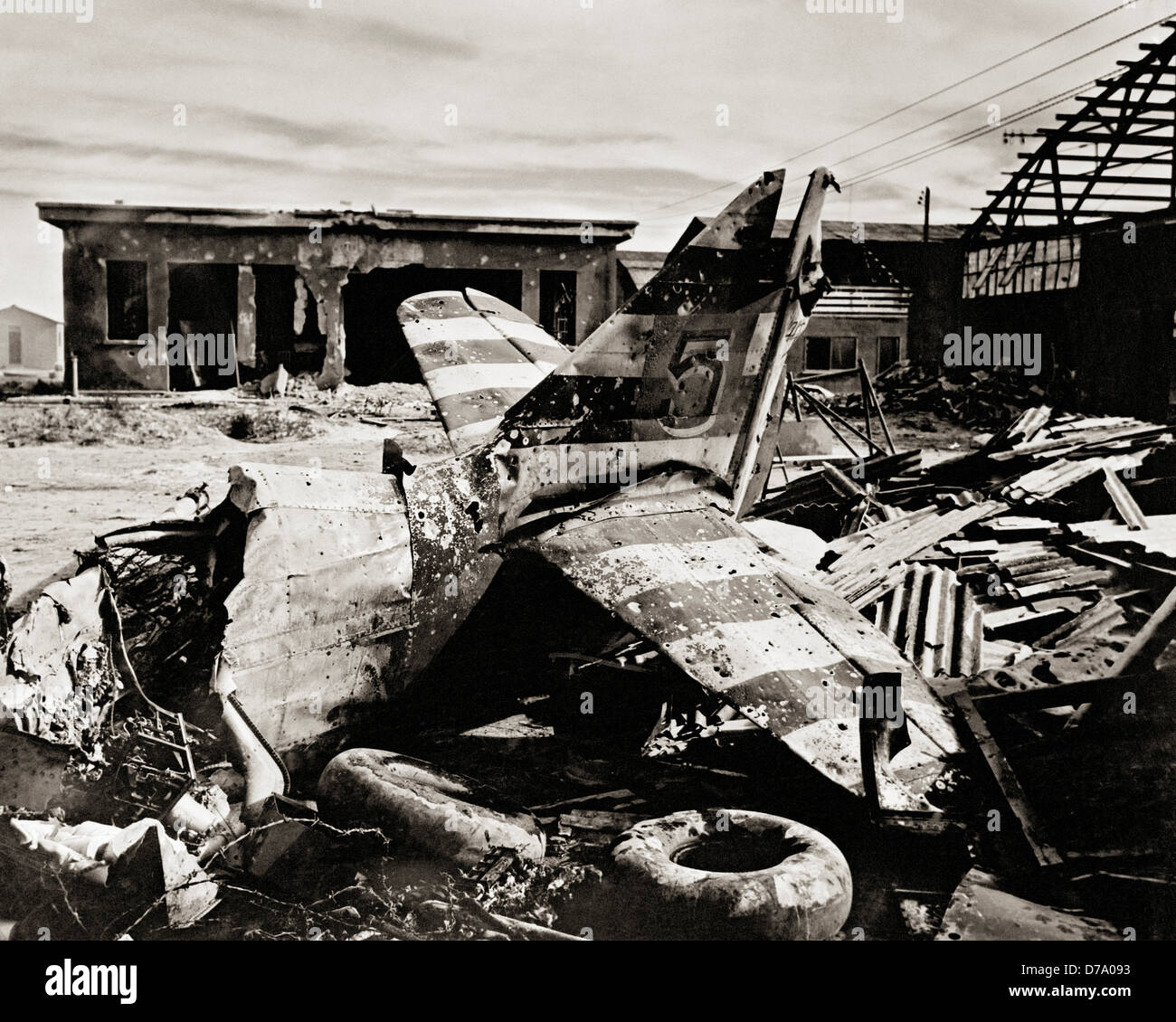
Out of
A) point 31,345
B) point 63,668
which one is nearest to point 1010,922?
point 63,668

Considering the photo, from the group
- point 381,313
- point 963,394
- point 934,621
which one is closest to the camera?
point 934,621

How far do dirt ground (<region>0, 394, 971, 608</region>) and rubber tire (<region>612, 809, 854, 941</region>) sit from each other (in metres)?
4.99

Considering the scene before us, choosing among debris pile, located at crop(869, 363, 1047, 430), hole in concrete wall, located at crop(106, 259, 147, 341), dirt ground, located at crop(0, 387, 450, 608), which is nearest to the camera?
dirt ground, located at crop(0, 387, 450, 608)

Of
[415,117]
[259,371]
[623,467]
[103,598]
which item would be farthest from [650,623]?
[259,371]

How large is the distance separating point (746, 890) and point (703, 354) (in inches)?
111

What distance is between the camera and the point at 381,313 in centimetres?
2716

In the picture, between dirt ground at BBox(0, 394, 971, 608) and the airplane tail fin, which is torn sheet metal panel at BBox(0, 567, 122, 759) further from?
dirt ground at BBox(0, 394, 971, 608)

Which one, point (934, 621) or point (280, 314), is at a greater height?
point (280, 314)

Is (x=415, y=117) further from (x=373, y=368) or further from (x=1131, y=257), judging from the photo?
(x=373, y=368)

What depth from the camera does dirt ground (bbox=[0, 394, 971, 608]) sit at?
9.62m

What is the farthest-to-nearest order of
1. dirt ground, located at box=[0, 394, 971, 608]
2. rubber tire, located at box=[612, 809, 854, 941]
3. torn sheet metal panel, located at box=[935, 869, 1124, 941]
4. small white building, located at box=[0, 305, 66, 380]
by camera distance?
small white building, located at box=[0, 305, 66, 380]
dirt ground, located at box=[0, 394, 971, 608]
torn sheet metal panel, located at box=[935, 869, 1124, 941]
rubber tire, located at box=[612, 809, 854, 941]

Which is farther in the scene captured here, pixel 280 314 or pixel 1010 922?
pixel 280 314

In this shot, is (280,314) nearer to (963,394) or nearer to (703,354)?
(963,394)

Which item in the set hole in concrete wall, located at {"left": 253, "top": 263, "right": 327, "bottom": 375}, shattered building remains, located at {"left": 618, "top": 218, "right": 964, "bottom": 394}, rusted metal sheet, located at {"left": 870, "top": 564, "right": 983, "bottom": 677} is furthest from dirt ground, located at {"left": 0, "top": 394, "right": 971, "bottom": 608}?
shattered building remains, located at {"left": 618, "top": 218, "right": 964, "bottom": 394}
